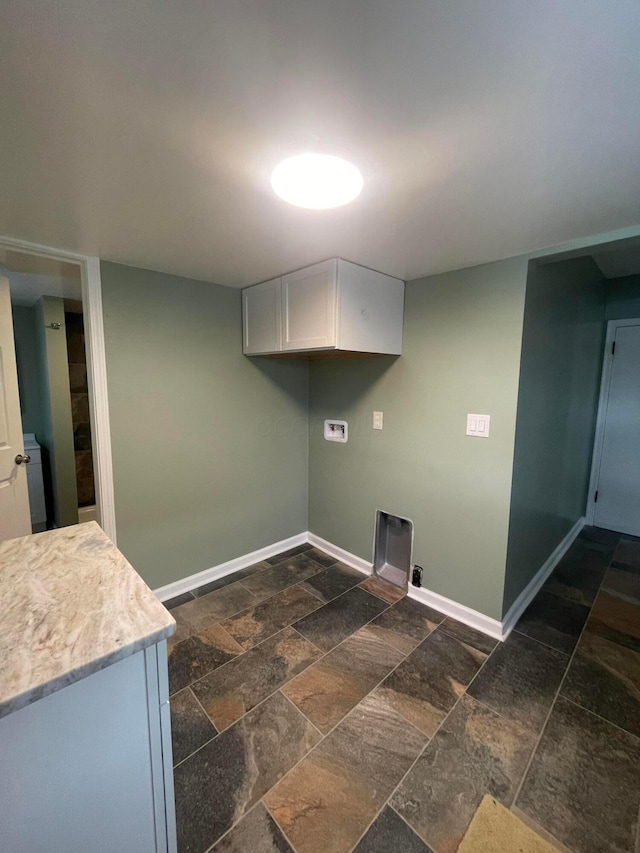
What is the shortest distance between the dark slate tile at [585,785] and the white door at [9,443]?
2722 mm

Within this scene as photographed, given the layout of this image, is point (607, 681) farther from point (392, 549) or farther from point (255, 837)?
point (255, 837)

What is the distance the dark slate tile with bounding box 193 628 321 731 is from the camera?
1618 millimetres

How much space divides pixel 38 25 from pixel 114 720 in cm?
145

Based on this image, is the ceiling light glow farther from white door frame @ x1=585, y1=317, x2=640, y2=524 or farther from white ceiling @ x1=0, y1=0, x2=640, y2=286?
white door frame @ x1=585, y1=317, x2=640, y2=524

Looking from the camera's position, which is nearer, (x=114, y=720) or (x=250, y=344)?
(x=114, y=720)

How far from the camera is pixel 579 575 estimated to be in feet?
9.10

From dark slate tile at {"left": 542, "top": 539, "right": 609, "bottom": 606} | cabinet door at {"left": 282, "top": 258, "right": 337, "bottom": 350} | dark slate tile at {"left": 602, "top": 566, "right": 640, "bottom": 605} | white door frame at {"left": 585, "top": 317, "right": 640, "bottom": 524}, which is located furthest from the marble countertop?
white door frame at {"left": 585, "top": 317, "right": 640, "bottom": 524}

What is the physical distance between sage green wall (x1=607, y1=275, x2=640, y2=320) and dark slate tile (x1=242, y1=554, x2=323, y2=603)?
363 centimetres

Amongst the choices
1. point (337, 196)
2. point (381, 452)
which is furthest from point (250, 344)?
point (337, 196)

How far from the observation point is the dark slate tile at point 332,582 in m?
2.51

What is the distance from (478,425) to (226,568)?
2.08 meters

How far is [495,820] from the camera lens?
1.21 metres

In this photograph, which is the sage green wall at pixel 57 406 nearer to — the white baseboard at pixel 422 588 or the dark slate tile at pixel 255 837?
the white baseboard at pixel 422 588

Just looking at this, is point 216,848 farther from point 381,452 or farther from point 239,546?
Result: point 381,452
